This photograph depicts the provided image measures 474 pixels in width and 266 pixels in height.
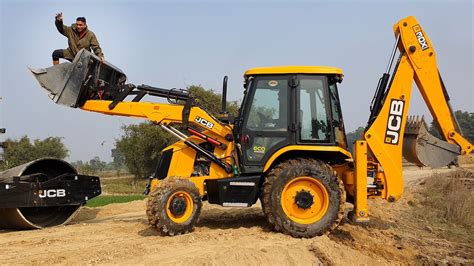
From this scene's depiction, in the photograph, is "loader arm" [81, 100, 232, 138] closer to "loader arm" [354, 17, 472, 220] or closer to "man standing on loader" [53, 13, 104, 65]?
"man standing on loader" [53, 13, 104, 65]

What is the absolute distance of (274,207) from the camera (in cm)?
709

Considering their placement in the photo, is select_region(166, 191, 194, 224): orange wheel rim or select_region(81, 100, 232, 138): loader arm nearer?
select_region(166, 191, 194, 224): orange wheel rim

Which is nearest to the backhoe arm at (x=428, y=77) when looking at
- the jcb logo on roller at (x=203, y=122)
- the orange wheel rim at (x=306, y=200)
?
the orange wheel rim at (x=306, y=200)

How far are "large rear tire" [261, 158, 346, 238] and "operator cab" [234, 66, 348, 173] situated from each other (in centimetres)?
39

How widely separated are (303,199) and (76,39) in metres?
4.63

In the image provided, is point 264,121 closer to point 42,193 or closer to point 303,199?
point 303,199

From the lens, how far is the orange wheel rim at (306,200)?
7.16m

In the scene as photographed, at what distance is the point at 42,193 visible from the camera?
7828 mm

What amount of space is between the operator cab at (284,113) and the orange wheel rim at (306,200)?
58cm

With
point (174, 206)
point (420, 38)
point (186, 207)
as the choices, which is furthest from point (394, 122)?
point (174, 206)

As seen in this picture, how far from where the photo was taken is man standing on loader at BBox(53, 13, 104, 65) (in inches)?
307

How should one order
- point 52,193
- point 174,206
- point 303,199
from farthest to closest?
1. point 52,193
2. point 303,199
3. point 174,206

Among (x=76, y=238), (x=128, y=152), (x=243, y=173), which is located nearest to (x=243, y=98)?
(x=243, y=173)

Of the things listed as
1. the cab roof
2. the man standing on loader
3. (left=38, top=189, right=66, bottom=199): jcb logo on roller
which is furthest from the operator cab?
(left=38, top=189, right=66, bottom=199): jcb logo on roller
